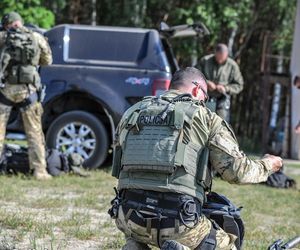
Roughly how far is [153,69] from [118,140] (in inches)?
190

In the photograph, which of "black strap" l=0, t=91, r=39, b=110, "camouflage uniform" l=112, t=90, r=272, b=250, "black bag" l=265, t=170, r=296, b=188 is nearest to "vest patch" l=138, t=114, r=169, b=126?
"camouflage uniform" l=112, t=90, r=272, b=250

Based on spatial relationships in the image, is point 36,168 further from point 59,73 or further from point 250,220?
point 250,220

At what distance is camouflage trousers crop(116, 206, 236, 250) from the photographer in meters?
3.44

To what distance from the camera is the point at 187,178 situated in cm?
342

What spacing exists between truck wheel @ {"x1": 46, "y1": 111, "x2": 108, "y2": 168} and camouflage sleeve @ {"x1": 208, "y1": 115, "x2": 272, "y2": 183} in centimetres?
513

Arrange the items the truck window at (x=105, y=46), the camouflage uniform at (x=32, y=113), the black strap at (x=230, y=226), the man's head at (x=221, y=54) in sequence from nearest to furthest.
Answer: the black strap at (x=230, y=226), the camouflage uniform at (x=32, y=113), the truck window at (x=105, y=46), the man's head at (x=221, y=54)

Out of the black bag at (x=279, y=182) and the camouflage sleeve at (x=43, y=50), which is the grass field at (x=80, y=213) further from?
the camouflage sleeve at (x=43, y=50)

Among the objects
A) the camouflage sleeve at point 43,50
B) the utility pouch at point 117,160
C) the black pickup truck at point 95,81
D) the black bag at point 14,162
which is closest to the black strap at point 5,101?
the camouflage sleeve at point 43,50

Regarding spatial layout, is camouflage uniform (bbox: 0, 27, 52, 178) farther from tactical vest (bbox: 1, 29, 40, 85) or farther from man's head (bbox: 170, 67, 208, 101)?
man's head (bbox: 170, 67, 208, 101)

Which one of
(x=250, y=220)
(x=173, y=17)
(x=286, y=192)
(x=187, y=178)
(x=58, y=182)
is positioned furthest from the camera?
(x=173, y=17)

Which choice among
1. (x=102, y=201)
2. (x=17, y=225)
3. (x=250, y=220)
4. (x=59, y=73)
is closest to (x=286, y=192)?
(x=250, y=220)

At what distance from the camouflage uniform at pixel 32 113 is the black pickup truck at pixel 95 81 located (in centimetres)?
93

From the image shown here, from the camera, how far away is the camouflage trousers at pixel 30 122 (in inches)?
291

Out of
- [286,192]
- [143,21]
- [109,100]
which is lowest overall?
[286,192]
